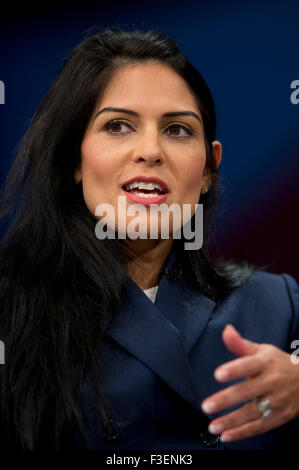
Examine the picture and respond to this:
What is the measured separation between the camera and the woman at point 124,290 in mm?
1156

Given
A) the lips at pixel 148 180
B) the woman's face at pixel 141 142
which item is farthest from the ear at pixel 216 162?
the lips at pixel 148 180

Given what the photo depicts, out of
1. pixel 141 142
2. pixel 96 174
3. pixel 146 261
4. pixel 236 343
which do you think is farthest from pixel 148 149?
pixel 236 343

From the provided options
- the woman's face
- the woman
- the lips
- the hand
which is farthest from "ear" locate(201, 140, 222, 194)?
the hand

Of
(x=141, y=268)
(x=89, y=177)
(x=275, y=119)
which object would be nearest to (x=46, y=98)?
(x=89, y=177)

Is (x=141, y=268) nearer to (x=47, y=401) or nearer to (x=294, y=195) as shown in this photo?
(x=47, y=401)

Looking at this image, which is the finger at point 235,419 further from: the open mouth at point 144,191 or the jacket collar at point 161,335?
the open mouth at point 144,191

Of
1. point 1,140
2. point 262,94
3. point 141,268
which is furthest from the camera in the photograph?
point 262,94

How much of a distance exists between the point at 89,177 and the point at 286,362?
0.59 metres

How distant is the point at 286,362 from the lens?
105 cm

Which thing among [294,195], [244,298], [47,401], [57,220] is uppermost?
[294,195]

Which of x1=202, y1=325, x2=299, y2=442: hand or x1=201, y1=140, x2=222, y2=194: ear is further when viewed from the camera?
x1=201, y1=140, x2=222, y2=194: ear

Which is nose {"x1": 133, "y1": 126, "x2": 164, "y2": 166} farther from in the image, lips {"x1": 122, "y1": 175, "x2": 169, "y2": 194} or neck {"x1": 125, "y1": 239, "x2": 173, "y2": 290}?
neck {"x1": 125, "y1": 239, "x2": 173, "y2": 290}

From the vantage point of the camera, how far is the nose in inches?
50.6

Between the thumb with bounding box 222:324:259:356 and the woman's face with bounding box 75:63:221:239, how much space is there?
421 mm
